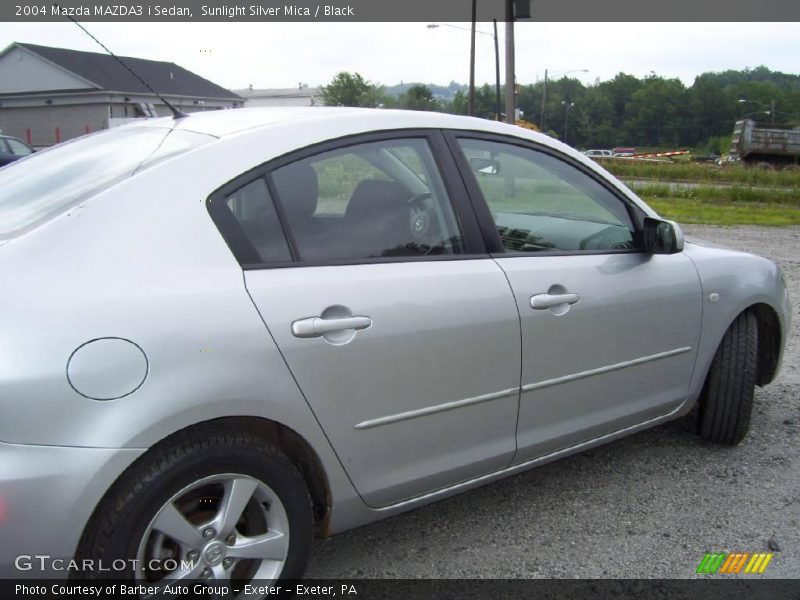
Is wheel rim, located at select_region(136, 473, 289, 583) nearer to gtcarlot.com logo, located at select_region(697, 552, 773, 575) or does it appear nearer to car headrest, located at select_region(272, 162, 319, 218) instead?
car headrest, located at select_region(272, 162, 319, 218)

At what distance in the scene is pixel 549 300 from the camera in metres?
2.78

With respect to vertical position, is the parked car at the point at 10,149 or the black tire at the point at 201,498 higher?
the parked car at the point at 10,149

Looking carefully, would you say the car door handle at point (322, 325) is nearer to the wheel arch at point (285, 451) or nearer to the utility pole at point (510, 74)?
the wheel arch at point (285, 451)

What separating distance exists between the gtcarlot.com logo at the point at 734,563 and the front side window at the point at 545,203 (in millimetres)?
1263

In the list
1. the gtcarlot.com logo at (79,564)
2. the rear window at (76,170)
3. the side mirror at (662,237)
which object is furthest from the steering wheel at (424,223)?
the gtcarlot.com logo at (79,564)

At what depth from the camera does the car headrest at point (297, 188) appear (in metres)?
2.33

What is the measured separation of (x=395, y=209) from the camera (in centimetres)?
264

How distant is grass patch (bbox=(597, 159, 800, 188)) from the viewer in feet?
76.7

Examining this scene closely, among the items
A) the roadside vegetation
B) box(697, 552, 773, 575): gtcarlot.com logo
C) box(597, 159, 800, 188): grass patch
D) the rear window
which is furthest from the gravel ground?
the roadside vegetation

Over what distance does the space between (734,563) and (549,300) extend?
46.5 inches

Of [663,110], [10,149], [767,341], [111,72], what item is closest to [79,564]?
[767,341]

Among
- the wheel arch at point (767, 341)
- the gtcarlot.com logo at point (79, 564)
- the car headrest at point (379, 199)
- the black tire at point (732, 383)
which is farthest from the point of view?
the wheel arch at point (767, 341)

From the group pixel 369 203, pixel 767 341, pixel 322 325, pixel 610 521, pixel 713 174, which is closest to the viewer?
pixel 322 325

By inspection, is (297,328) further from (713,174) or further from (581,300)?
(713,174)
